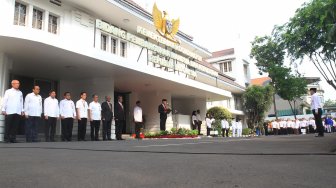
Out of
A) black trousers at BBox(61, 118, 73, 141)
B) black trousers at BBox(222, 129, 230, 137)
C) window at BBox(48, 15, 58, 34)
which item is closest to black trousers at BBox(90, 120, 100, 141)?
black trousers at BBox(61, 118, 73, 141)

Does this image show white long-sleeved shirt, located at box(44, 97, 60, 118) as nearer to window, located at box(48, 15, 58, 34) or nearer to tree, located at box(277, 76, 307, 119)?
window, located at box(48, 15, 58, 34)

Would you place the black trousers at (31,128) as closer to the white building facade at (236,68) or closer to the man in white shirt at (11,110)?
the man in white shirt at (11,110)

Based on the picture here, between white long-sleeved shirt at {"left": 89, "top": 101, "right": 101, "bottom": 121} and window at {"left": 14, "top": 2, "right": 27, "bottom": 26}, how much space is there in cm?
443

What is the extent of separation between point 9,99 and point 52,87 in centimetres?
566

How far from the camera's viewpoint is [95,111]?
11.9 m

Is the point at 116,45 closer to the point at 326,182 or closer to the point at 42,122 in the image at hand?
the point at 42,122

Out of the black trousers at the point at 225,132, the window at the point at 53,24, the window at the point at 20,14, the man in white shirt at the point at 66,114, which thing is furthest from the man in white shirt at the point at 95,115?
the black trousers at the point at 225,132

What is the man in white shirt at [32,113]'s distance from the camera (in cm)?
980

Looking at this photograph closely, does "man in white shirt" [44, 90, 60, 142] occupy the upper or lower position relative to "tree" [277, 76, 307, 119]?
lower

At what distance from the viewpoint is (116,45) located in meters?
17.2

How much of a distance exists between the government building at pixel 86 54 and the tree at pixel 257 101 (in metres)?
10.7

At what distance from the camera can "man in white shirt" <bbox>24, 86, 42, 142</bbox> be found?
980cm

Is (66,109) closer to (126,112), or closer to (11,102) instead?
(11,102)

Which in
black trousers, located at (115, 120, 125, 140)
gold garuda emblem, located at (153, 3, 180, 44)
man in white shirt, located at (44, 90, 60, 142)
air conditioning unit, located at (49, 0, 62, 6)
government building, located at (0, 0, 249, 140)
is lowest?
black trousers, located at (115, 120, 125, 140)
